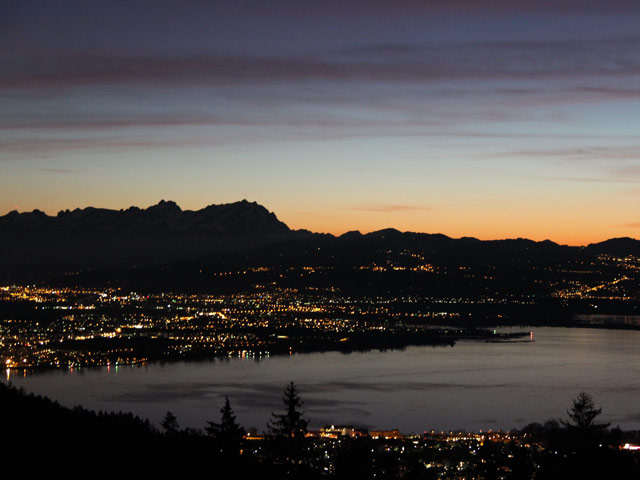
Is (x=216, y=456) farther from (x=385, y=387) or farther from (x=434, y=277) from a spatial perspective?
(x=434, y=277)

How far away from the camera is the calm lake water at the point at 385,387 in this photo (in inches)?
1298

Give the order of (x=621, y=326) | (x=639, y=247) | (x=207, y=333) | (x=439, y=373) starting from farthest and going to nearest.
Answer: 1. (x=639, y=247)
2. (x=621, y=326)
3. (x=207, y=333)
4. (x=439, y=373)

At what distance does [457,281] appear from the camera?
117938 mm

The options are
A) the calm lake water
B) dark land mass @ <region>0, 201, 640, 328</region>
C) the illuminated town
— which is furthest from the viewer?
dark land mass @ <region>0, 201, 640, 328</region>

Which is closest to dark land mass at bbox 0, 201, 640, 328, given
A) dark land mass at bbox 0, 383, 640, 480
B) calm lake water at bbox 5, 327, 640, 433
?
calm lake water at bbox 5, 327, 640, 433

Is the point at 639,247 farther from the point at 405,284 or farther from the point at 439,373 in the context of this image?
the point at 439,373

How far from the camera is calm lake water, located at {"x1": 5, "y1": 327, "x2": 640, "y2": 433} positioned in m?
33.0

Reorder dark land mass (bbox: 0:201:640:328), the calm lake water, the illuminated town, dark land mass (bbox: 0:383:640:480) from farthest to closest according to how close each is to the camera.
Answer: dark land mass (bbox: 0:201:640:328) < the illuminated town < the calm lake water < dark land mass (bbox: 0:383:640:480)

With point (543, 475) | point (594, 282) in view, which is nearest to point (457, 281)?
point (594, 282)

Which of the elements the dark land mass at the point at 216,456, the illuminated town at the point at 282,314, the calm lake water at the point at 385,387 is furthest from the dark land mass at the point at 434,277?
the dark land mass at the point at 216,456

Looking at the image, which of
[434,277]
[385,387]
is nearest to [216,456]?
[385,387]

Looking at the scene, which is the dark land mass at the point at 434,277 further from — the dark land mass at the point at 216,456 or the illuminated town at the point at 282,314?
the dark land mass at the point at 216,456

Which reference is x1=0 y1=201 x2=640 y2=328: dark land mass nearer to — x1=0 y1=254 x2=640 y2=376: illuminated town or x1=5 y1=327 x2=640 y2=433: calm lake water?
x1=0 y1=254 x2=640 y2=376: illuminated town

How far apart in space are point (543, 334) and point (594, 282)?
5235 centimetres
